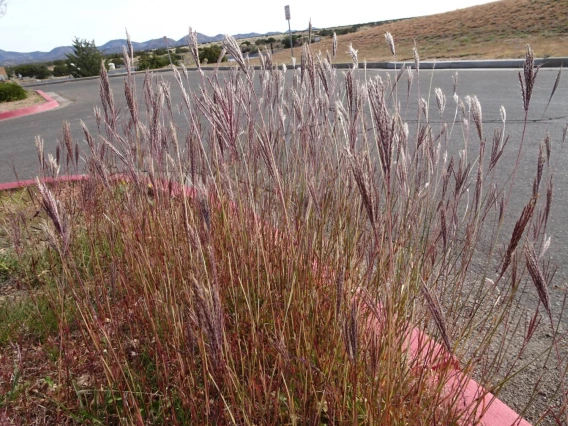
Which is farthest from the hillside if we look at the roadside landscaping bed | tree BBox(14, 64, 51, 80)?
tree BBox(14, 64, 51, 80)

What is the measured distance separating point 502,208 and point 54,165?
130 centimetres

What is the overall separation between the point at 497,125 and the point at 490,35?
52.9 ft

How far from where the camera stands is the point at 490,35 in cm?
1992

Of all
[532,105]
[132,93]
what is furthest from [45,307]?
[532,105]

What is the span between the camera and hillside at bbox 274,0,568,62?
53.2 feet

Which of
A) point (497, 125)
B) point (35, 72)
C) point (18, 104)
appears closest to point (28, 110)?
point (18, 104)

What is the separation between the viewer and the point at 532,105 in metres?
7.41

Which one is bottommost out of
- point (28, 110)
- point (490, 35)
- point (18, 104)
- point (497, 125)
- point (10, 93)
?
point (497, 125)

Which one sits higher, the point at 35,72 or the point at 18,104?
the point at 35,72

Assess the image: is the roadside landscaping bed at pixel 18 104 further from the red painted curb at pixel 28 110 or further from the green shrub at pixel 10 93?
the red painted curb at pixel 28 110

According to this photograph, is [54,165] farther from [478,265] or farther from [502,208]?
[478,265]

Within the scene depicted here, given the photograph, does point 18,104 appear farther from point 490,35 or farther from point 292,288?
point 490,35

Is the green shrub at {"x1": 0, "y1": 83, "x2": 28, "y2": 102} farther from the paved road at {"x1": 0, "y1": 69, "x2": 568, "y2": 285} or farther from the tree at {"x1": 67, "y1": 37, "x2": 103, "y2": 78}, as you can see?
A: the tree at {"x1": 67, "y1": 37, "x2": 103, "y2": 78}

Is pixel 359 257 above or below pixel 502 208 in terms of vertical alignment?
below
